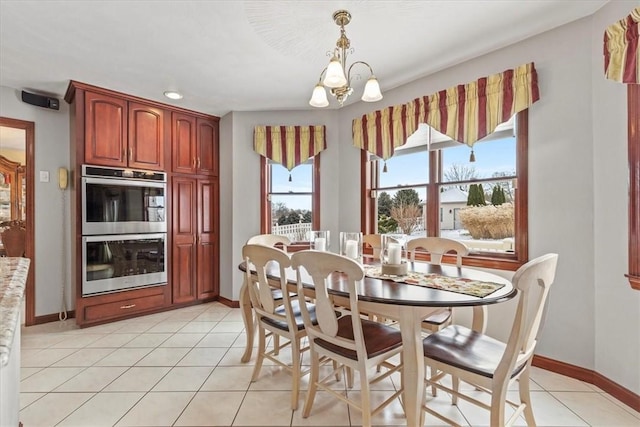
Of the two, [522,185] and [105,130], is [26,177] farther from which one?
[522,185]

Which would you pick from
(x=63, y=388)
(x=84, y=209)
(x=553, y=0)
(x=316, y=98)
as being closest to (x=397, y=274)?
(x=316, y=98)

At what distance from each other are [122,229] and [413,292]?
3165 millimetres

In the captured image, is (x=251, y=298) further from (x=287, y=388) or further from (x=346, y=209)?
(x=346, y=209)

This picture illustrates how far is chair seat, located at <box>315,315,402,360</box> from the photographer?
63.0 inches

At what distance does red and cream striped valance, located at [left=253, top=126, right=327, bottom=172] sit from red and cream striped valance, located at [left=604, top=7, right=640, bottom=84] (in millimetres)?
2595

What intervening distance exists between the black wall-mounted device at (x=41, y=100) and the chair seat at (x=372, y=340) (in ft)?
12.1

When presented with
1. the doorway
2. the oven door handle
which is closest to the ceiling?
the doorway

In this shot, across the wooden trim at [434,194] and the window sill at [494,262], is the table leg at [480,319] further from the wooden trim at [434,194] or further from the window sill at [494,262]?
the wooden trim at [434,194]

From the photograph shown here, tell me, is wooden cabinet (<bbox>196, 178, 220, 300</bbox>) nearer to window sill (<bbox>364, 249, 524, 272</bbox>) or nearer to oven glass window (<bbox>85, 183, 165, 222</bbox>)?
oven glass window (<bbox>85, 183, 165, 222</bbox>)

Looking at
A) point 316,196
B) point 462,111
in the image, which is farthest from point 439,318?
point 316,196

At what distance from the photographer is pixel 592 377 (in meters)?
2.12

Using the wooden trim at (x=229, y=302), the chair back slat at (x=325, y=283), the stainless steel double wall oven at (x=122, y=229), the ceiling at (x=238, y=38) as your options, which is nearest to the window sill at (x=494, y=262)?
the chair back slat at (x=325, y=283)

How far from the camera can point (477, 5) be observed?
2.02 meters

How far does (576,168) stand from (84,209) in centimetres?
425
